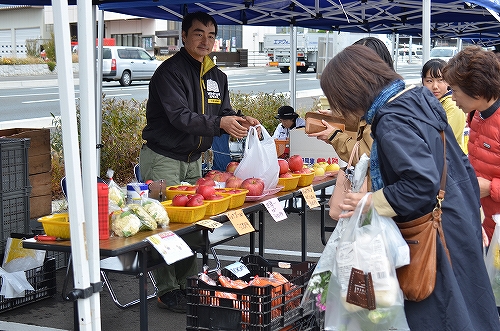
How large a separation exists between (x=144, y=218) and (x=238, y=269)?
666 mm

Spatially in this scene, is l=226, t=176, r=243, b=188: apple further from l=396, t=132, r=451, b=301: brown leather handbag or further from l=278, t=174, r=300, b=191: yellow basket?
l=396, t=132, r=451, b=301: brown leather handbag

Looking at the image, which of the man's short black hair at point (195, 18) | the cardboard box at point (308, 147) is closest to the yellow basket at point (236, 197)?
the man's short black hair at point (195, 18)

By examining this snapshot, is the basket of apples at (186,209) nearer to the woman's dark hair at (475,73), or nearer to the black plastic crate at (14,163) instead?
the woman's dark hair at (475,73)

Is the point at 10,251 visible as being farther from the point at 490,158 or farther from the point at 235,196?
the point at 490,158

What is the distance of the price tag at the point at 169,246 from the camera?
358 cm

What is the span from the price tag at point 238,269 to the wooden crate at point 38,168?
7.89ft

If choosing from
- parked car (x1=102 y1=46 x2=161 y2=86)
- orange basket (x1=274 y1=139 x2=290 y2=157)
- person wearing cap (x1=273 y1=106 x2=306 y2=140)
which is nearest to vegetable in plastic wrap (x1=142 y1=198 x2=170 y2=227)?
orange basket (x1=274 y1=139 x2=290 y2=157)

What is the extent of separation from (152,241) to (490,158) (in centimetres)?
214

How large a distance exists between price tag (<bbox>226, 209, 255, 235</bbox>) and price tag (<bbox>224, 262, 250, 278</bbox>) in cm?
19

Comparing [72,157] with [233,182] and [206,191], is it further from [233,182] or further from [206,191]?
[233,182]

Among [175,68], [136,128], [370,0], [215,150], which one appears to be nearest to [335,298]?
[175,68]

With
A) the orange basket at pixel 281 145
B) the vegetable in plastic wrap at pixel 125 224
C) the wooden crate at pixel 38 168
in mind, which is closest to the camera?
the vegetable in plastic wrap at pixel 125 224

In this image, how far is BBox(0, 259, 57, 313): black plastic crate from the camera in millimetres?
5391

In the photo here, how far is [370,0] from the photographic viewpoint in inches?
348
